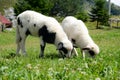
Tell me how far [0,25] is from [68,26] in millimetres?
37812

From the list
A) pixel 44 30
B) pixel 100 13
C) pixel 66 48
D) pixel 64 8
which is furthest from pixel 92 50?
pixel 64 8

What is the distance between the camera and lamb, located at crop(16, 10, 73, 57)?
557 inches

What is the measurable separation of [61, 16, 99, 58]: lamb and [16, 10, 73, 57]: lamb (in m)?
0.79

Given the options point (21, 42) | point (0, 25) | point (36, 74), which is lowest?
point (0, 25)

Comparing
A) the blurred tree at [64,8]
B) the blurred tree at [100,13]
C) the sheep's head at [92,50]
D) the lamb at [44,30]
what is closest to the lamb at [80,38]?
the sheep's head at [92,50]

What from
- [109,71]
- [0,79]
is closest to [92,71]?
[109,71]

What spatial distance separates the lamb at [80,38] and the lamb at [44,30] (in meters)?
0.79

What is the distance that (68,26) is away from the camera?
16.2 m

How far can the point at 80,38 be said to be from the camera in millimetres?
15047

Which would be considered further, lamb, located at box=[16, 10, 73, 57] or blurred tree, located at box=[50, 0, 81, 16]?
blurred tree, located at box=[50, 0, 81, 16]

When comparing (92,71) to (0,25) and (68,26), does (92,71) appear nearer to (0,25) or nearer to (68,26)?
(68,26)

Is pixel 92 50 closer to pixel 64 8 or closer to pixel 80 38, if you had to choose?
pixel 80 38

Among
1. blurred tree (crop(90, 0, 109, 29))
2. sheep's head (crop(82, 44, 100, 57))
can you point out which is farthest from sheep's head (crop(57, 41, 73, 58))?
blurred tree (crop(90, 0, 109, 29))

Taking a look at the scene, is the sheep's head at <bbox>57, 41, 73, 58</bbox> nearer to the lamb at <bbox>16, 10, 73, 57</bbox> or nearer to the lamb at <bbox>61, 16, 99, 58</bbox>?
the lamb at <bbox>16, 10, 73, 57</bbox>
